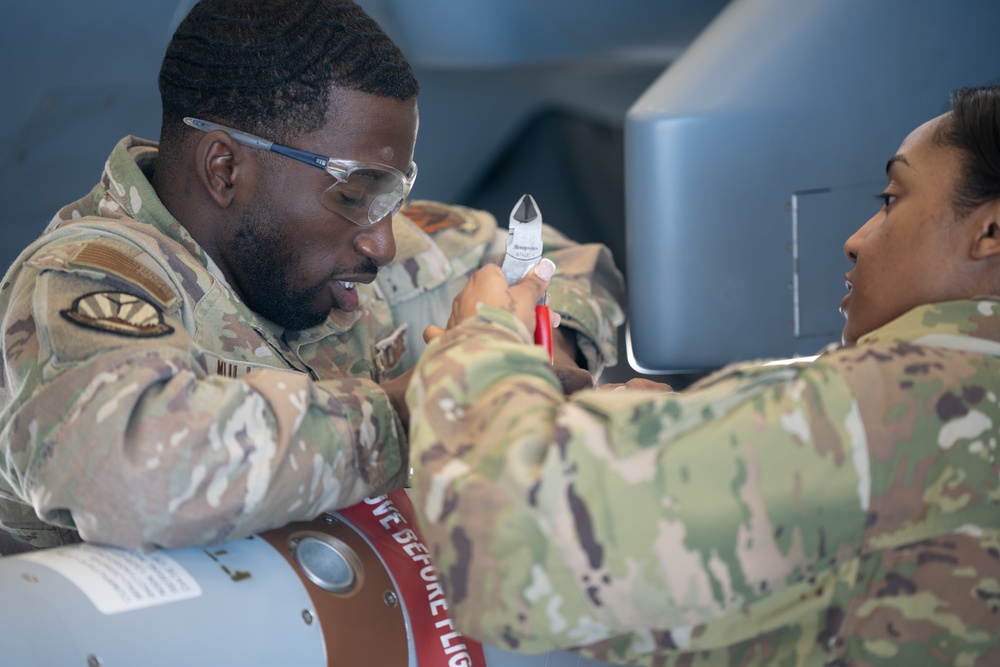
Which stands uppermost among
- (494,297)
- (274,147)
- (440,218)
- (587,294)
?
(274,147)

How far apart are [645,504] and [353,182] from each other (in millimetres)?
677

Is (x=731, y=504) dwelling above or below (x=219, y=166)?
below

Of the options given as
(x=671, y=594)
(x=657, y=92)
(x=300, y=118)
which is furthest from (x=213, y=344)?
(x=657, y=92)

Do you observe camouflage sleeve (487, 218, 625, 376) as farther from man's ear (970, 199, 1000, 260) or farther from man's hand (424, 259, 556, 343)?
man's ear (970, 199, 1000, 260)

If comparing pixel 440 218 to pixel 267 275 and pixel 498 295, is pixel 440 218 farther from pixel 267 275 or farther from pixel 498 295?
pixel 498 295

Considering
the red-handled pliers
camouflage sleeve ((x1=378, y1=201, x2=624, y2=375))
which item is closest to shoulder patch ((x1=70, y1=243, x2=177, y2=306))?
the red-handled pliers

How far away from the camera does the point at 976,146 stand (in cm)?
108

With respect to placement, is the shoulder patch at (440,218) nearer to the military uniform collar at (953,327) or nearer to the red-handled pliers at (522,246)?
the red-handled pliers at (522,246)

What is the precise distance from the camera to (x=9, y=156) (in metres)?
2.34

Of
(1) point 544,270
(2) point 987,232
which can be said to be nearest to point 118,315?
(1) point 544,270

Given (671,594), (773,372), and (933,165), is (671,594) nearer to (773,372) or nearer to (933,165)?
(773,372)

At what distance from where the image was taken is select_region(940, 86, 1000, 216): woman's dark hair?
106 cm

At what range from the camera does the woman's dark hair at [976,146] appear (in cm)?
106

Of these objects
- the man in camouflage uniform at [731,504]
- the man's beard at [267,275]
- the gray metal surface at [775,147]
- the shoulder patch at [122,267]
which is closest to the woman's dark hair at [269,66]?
the man's beard at [267,275]
